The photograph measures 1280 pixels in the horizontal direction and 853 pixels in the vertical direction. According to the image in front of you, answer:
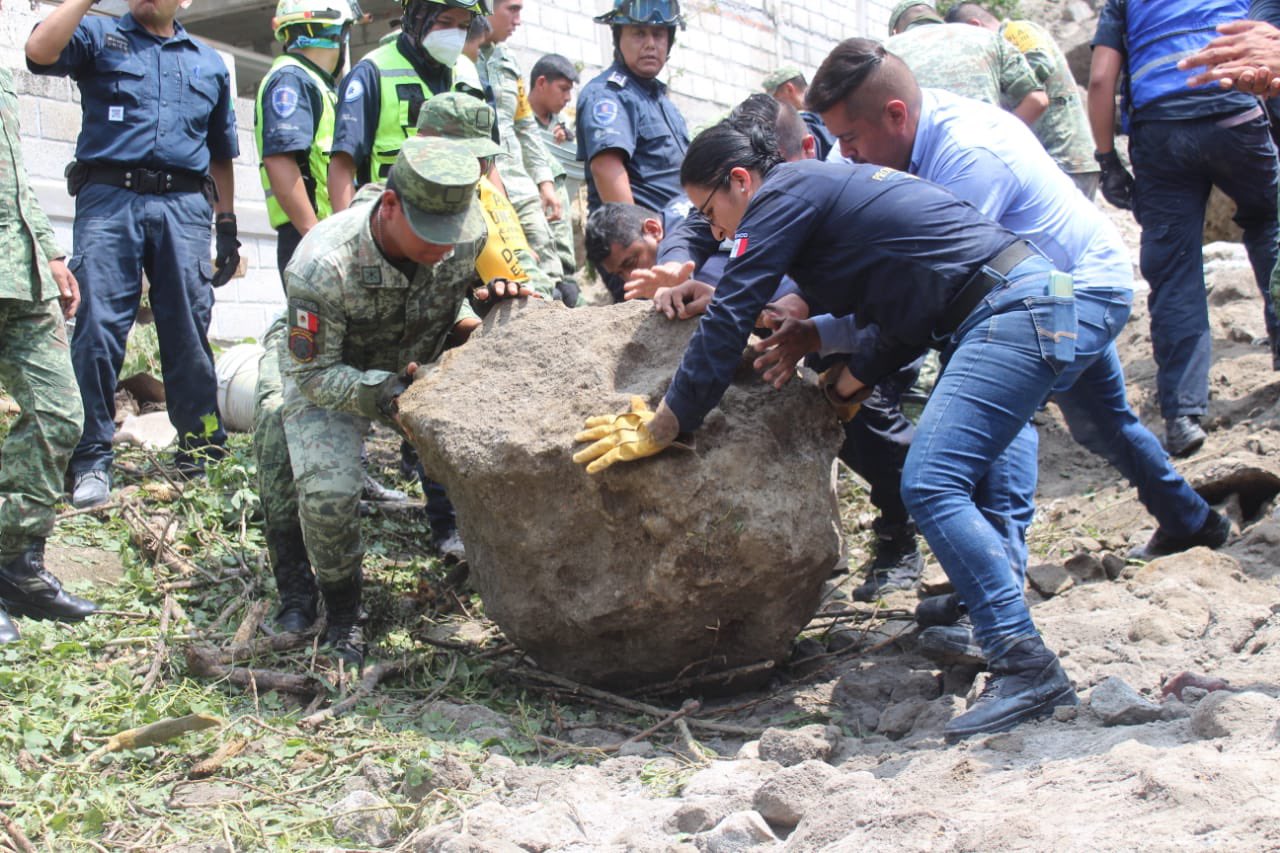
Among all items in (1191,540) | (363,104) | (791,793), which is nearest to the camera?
(791,793)

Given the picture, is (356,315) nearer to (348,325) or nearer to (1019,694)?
(348,325)

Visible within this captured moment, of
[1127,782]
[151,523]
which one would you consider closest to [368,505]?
[151,523]

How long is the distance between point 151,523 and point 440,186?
2.24m

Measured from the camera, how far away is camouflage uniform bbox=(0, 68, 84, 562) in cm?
420

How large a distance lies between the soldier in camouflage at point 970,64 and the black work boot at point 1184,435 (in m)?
1.63

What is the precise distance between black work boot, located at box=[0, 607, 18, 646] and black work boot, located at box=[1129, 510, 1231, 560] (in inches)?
153

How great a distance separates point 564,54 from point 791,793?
825cm


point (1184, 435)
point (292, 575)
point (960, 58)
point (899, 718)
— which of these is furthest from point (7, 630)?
point (1184, 435)

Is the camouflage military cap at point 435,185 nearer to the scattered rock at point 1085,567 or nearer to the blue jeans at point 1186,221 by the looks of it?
the scattered rock at point 1085,567

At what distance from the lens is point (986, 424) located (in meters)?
3.36

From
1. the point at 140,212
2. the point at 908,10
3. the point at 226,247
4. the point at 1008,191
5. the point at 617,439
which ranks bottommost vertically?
the point at 226,247

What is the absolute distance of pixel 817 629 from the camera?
4383 mm

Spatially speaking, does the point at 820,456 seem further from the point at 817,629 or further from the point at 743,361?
the point at 817,629

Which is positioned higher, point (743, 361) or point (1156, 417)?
point (743, 361)
